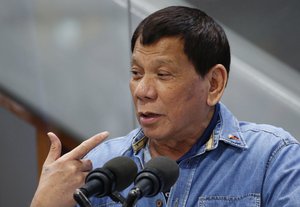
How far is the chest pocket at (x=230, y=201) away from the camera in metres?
1.74

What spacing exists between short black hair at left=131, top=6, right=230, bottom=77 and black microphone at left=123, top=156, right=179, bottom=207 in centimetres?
44

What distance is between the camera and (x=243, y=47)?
2.98 meters

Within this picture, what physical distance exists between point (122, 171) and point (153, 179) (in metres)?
0.08

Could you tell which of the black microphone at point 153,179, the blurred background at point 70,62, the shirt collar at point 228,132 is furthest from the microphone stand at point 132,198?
the blurred background at point 70,62

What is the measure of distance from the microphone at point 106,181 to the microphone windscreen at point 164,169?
6 cm

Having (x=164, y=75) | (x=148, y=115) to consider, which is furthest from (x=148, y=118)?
(x=164, y=75)

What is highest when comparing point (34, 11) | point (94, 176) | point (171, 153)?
point (94, 176)

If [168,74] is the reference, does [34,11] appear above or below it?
below

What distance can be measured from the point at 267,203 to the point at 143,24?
Answer: 571 millimetres

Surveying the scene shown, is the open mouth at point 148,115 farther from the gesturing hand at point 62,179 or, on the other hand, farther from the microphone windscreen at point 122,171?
the microphone windscreen at point 122,171

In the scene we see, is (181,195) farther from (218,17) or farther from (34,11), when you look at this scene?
(34,11)

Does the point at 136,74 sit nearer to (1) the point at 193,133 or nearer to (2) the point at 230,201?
(1) the point at 193,133

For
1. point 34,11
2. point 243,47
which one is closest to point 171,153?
point 243,47

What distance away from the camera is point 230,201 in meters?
1.76
